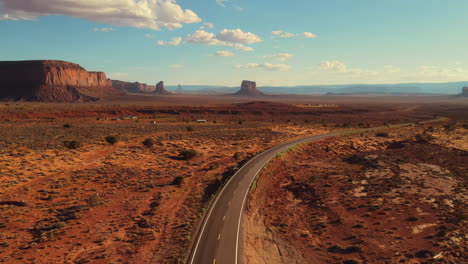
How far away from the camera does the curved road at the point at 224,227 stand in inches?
846

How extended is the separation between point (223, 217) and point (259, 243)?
5.21 metres

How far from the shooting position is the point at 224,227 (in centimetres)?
2602

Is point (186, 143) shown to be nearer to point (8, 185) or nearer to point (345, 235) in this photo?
point (8, 185)

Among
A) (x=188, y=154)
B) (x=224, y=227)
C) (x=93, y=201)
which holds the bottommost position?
(x=224, y=227)

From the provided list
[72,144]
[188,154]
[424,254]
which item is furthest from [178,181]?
[424,254]

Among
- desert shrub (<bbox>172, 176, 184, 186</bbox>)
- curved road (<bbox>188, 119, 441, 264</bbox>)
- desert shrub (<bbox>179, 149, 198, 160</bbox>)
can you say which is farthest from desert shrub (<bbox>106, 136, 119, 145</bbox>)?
curved road (<bbox>188, 119, 441, 264</bbox>)

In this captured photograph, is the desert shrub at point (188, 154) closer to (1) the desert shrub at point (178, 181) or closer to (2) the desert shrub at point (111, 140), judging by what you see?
(1) the desert shrub at point (178, 181)

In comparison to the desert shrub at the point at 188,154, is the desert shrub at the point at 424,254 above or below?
below

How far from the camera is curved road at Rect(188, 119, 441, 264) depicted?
70.5ft

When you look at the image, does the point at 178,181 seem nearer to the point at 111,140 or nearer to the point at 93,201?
the point at 93,201

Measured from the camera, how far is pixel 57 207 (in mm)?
28188

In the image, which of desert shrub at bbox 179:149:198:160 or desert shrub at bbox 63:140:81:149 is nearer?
desert shrub at bbox 63:140:81:149

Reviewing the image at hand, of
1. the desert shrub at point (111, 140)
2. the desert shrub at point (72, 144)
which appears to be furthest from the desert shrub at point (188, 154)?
the desert shrub at point (72, 144)

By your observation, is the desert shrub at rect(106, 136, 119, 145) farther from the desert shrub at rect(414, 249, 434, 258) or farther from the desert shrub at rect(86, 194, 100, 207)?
the desert shrub at rect(414, 249, 434, 258)
